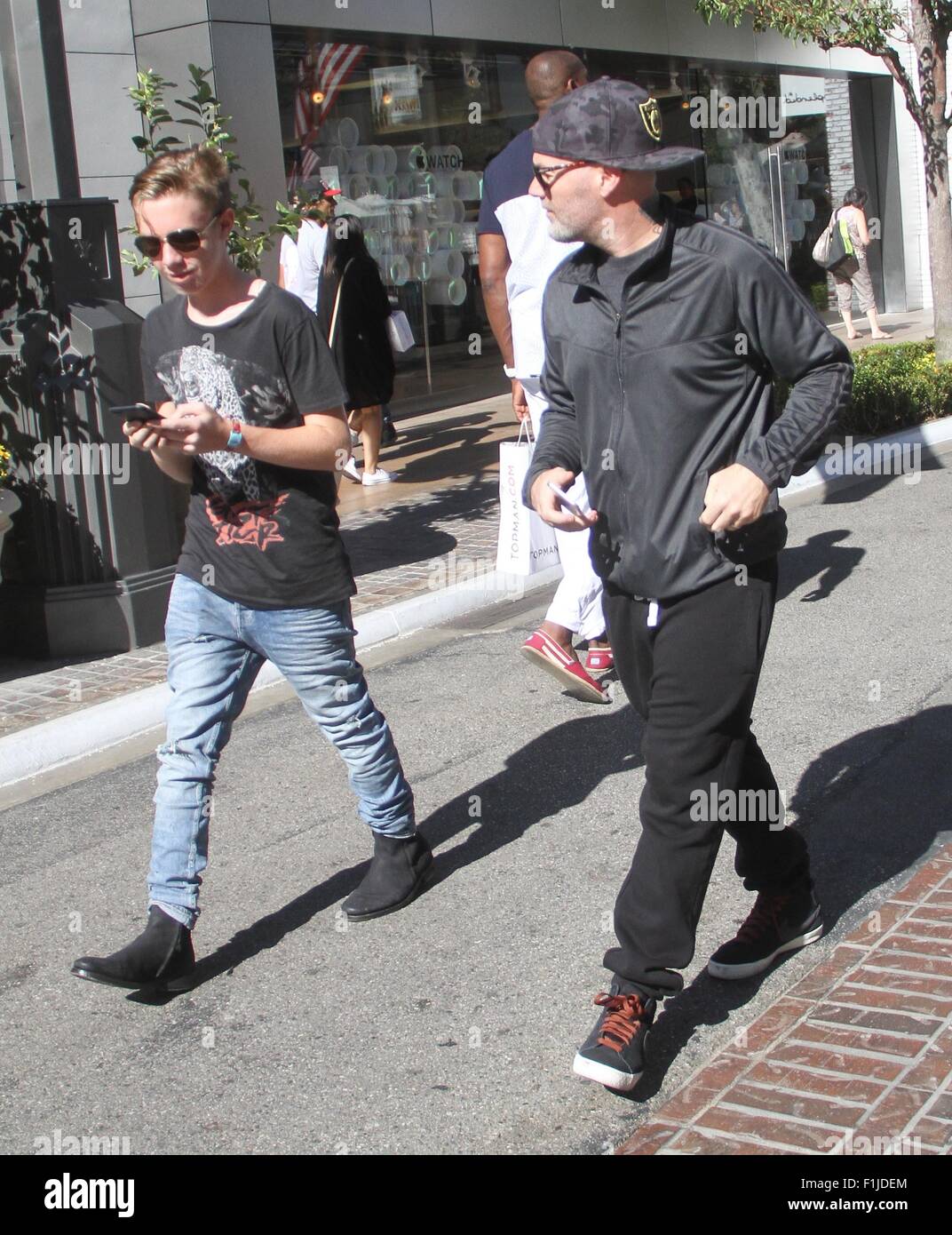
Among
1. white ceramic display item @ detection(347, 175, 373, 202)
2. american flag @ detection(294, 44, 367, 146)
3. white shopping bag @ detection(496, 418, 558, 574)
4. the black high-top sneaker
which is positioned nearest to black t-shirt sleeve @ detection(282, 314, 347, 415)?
the black high-top sneaker

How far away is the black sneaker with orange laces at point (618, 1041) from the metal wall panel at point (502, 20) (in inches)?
493

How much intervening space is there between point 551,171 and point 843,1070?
1.93 m

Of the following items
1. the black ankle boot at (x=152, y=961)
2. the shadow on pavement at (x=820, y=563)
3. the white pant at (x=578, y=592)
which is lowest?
the black ankle boot at (x=152, y=961)

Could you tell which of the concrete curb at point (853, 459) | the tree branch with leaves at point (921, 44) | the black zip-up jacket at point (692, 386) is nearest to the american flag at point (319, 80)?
the tree branch with leaves at point (921, 44)

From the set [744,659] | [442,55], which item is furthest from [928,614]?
[442,55]

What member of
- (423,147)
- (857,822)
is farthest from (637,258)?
(423,147)

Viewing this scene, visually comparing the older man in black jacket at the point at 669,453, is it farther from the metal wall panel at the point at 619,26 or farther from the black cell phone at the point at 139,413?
the metal wall panel at the point at 619,26

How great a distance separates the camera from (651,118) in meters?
3.08

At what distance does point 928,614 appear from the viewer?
22.5 ft

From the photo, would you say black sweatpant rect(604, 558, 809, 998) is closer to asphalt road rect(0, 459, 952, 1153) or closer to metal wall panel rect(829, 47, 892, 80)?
asphalt road rect(0, 459, 952, 1153)

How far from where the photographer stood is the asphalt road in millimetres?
3279

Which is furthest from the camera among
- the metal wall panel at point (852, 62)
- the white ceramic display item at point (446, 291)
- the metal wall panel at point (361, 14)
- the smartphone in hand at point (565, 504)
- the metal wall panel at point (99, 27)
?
the metal wall panel at point (852, 62)

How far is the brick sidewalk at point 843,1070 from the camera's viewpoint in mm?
2926

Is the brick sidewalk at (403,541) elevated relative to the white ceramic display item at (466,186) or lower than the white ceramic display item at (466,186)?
lower
